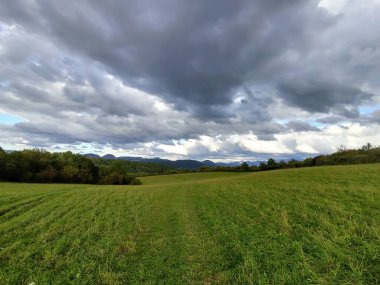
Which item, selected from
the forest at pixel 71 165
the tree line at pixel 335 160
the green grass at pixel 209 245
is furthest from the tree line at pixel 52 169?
the green grass at pixel 209 245

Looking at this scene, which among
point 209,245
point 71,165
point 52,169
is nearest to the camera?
point 209,245

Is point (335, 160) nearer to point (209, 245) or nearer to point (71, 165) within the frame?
point (209, 245)

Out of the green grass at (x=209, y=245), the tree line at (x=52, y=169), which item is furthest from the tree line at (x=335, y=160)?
the green grass at (x=209, y=245)

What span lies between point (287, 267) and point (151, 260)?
16.2 ft

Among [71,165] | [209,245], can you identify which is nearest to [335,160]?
[209,245]

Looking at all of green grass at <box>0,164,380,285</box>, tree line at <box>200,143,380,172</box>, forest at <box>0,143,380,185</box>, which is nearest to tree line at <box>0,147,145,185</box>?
forest at <box>0,143,380,185</box>

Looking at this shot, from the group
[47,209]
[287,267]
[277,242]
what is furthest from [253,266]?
[47,209]

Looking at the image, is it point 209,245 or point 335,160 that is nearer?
point 209,245

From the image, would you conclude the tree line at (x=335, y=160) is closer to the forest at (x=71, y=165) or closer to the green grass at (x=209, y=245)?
the forest at (x=71, y=165)

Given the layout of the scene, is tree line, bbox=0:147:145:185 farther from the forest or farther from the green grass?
the green grass

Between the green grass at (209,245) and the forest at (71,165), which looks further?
the forest at (71,165)

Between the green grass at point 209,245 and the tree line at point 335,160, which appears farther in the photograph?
the tree line at point 335,160

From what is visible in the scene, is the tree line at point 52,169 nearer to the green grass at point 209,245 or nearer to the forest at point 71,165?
the forest at point 71,165

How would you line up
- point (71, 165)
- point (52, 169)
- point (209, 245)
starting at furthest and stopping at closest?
point (71, 165) < point (52, 169) < point (209, 245)
